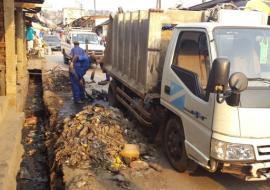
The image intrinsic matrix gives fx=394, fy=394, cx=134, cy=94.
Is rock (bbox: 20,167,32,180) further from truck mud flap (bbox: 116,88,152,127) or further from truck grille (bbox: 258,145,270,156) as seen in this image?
truck grille (bbox: 258,145,270,156)

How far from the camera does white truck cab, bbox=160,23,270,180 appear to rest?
4.48m

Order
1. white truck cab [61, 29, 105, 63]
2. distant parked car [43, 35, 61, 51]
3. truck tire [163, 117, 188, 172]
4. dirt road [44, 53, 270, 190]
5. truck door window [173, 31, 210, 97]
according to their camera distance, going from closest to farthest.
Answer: truck door window [173, 31, 210, 97] < dirt road [44, 53, 270, 190] < truck tire [163, 117, 188, 172] < white truck cab [61, 29, 105, 63] < distant parked car [43, 35, 61, 51]

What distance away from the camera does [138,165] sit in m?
5.85

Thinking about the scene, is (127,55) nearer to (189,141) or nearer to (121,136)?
(121,136)

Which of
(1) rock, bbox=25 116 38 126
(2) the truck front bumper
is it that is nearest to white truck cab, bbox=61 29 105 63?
(1) rock, bbox=25 116 38 126

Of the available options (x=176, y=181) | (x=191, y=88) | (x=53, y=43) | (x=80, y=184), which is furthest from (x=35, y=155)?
(x=53, y=43)

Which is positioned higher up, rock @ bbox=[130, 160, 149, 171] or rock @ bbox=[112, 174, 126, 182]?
rock @ bbox=[130, 160, 149, 171]

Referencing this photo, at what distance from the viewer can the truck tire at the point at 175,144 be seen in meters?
5.68

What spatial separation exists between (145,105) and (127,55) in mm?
1852

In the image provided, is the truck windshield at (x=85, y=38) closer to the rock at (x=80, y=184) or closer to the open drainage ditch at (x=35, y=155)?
the open drainage ditch at (x=35, y=155)

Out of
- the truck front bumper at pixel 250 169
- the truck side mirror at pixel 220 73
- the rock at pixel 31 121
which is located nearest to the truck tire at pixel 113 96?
the rock at pixel 31 121

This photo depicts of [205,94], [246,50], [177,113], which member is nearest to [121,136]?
[177,113]

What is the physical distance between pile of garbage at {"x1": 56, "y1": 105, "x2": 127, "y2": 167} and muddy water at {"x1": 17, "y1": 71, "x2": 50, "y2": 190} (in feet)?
2.82

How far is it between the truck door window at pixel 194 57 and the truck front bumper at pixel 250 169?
0.96m
